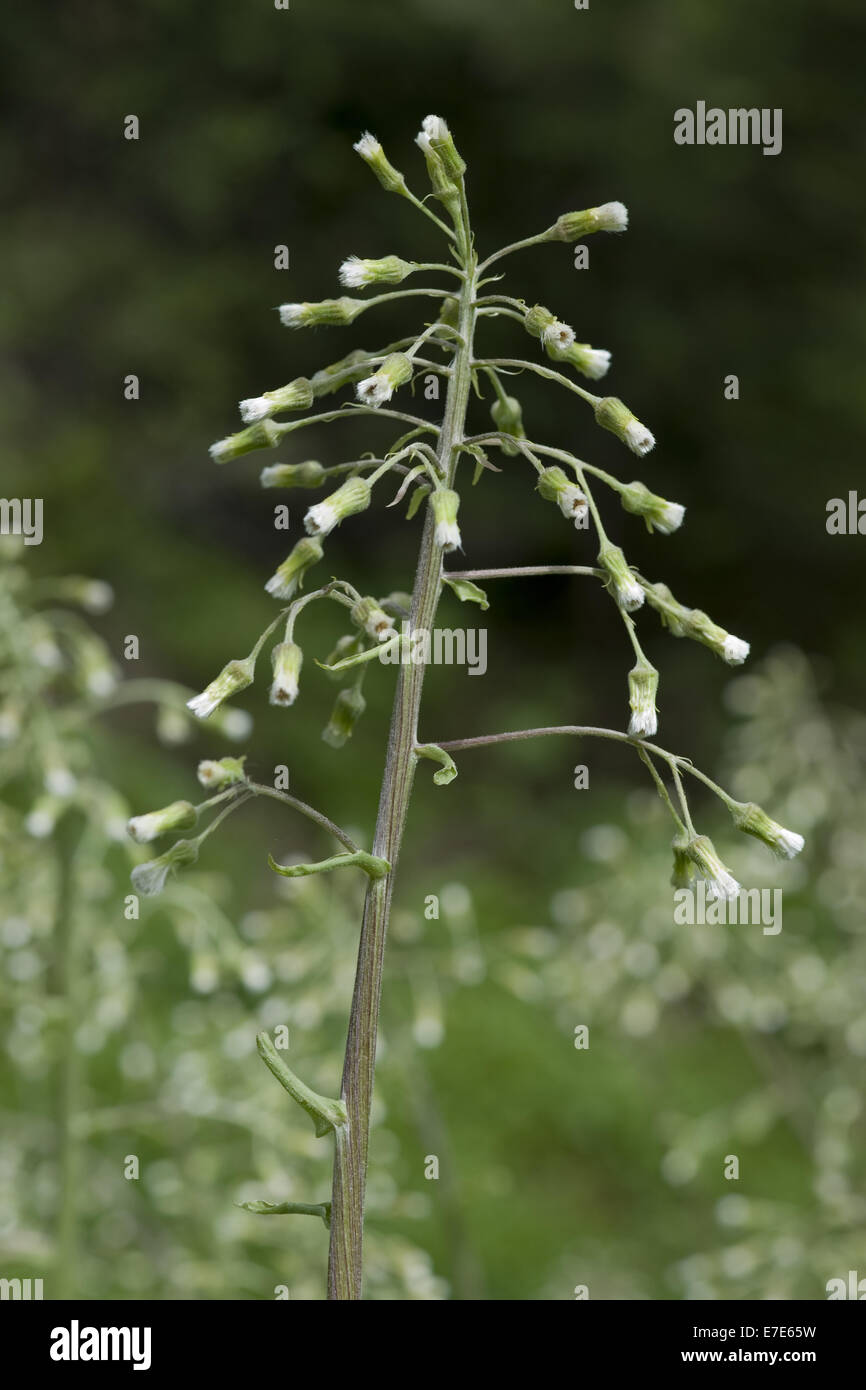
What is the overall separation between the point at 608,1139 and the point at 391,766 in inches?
243

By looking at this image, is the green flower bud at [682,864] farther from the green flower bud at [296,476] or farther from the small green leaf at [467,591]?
the green flower bud at [296,476]

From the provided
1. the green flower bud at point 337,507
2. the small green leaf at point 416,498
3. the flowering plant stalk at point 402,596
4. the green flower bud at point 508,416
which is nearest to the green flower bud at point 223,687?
the flowering plant stalk at point 402,596

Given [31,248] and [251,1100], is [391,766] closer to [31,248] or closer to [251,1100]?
[251,1100]

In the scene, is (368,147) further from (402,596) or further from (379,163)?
(402,596)

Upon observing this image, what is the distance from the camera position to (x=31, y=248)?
579 inches

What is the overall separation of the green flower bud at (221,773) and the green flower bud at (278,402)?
0.49 metres

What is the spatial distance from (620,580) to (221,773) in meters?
0.62

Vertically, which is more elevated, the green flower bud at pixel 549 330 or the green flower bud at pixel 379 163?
the green flower bud at pixel 379 163

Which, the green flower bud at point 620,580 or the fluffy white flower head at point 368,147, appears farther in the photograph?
the fluffy white flower head at point 368,147

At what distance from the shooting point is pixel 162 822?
199 cm

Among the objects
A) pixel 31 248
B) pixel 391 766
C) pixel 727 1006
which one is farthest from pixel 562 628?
pixel 391 766

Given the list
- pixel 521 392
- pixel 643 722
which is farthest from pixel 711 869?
pixel 521 392

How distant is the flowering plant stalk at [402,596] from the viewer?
1.73 meters

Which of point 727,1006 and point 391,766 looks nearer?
point 391,766
